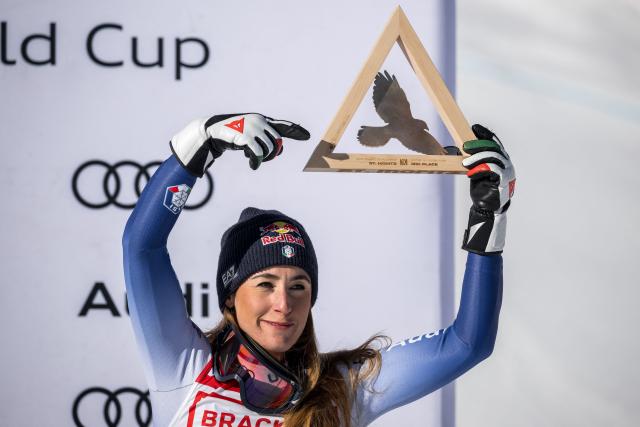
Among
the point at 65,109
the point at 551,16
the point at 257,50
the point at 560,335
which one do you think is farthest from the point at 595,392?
the point at 65,109

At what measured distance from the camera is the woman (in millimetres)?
1588

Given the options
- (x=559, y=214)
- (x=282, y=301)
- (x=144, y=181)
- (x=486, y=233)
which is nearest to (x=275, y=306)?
(x=282, y=301)

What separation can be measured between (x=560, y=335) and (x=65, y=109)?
1622 millimetres

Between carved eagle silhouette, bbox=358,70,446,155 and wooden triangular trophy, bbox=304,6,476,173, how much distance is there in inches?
1.3

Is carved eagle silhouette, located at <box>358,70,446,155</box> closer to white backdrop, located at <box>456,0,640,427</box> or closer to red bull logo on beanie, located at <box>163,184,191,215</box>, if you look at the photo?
red bull logo on beanie, located at <box>163,184,191,215</box>

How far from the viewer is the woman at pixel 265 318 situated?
1.59m

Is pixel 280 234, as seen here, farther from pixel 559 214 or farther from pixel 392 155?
pixel 559 214

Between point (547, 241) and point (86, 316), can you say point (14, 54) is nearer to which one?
point (86, 316)

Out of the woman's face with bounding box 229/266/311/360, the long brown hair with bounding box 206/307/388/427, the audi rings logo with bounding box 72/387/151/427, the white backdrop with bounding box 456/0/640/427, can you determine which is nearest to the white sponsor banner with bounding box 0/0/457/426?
the audi rings logo with bounding box 72/387/151/427

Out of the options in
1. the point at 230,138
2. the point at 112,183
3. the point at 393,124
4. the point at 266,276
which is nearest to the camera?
the point at 230,138

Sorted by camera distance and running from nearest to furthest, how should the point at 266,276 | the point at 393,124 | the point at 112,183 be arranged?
the point at 266,276 < the point at 393,124 < the point at 112,183

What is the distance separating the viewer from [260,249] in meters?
1.67

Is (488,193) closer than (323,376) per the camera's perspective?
Yes

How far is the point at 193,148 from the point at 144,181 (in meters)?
0.82
